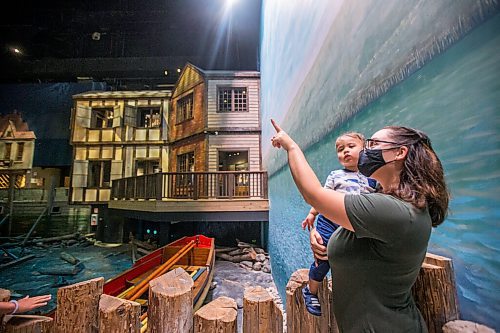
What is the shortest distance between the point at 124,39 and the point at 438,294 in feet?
70.8

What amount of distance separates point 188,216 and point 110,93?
451 inches

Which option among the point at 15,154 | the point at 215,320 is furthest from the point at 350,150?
the point at 15,154

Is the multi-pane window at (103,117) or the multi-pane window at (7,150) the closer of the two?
the multi-pane window at (103,117)

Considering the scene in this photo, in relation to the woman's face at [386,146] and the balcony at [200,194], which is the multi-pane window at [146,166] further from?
the woman's face at [386,146]

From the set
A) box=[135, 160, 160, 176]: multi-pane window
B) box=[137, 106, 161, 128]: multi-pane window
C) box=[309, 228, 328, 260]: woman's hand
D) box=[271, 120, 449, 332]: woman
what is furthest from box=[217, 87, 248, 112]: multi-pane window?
box=[271, 120, 449, 332]: woman

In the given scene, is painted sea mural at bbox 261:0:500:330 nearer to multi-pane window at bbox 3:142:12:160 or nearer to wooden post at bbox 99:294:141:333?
wooden post at bbox 99:294:141:333

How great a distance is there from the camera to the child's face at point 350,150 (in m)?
1.22

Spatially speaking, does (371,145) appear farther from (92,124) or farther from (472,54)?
(92,124)

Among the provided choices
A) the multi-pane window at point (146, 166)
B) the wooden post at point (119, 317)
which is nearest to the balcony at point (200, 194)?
the multi-pane window at point (146, 166)

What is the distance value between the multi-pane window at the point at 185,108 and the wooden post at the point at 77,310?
11539 millimetres

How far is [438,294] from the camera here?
0.74m

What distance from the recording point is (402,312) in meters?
0.69

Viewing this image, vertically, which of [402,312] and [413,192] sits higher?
[413,192]

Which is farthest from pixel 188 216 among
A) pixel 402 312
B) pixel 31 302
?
pixel 402 312
